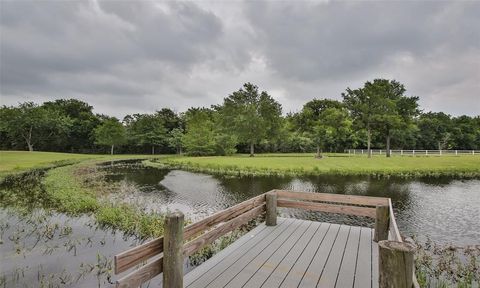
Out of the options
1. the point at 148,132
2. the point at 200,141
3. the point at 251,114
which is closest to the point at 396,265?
the point at 251,114

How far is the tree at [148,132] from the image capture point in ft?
211

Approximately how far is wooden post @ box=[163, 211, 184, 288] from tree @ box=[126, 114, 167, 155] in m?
63.9

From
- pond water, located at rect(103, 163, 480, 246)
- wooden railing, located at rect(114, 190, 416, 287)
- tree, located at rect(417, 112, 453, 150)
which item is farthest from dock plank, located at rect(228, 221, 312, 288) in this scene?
tree, located at rect(417, 112, 453, 150)

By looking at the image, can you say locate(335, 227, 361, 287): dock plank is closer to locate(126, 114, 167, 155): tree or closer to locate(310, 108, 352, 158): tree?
locate(310, 108, 352, 158): tree

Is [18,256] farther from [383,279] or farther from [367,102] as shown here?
[367,102]

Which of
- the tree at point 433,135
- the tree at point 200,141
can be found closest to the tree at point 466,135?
the tree at point 433,135

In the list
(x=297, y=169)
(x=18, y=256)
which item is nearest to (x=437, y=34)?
(x=297, y=169)

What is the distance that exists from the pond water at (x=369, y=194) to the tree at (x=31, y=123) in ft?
161

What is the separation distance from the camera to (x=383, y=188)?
18828 mm

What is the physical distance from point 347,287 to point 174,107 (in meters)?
84.2

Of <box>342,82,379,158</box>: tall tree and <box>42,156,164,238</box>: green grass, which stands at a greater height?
<box>342,82,379,158</box>: tall tree

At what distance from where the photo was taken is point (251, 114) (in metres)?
49.5

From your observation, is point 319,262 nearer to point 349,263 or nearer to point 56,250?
point 349,263

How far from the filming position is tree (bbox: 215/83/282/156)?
161ft
